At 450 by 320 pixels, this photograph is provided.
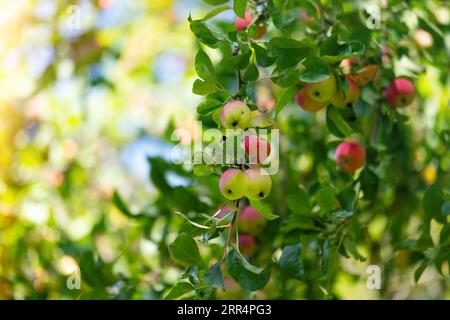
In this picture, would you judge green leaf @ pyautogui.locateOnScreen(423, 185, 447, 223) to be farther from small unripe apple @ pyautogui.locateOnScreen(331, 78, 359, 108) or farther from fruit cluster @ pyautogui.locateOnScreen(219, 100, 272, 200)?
fruit cluster @ pyautogui.locateOnScreen(219, 100, 272, 200)

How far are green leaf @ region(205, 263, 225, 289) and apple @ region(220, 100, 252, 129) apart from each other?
179 mm

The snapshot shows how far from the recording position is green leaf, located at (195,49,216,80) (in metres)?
0.95

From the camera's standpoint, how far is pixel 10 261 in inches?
66.1

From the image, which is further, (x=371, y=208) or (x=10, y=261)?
(x=10, y=261)

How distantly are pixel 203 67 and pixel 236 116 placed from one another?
0.10 meters

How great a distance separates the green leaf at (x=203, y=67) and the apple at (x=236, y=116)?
58mm

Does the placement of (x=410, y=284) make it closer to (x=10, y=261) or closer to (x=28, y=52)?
(x=10, y=261)

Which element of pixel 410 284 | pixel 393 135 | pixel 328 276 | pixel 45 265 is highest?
Answer: pixel 393 135

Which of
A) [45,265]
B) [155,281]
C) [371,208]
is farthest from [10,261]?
[371,208]

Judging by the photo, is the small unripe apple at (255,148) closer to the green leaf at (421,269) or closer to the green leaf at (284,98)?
the green leaf at (284,98)

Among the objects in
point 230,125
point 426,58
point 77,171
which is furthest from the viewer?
point 77,171

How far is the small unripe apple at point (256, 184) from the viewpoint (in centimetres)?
90

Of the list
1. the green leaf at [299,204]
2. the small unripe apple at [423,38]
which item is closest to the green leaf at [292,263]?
the green leaf at [299,204]

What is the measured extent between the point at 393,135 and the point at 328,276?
0.47 metres
